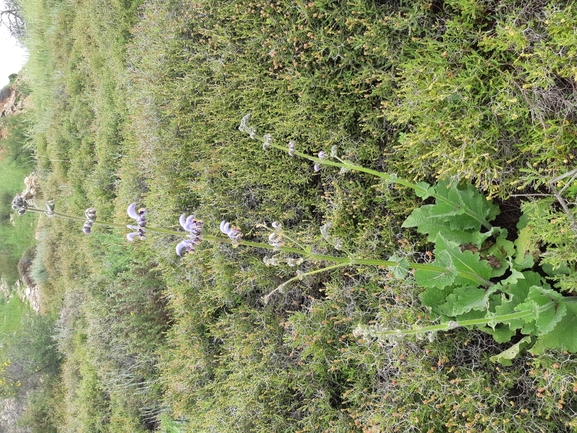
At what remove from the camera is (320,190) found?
3.51 metres

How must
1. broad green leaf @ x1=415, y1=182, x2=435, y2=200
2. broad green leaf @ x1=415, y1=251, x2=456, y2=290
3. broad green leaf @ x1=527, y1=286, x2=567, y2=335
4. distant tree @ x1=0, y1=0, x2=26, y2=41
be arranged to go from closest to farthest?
broad green leaf @ x1=527, y1=286, x2=567, y2=335, broad green leaf @ x1=415, y1=251, x2=456, y2=290, broad green leaf @ x1=415, y1=182, x2=435, y2=200, distant tree @ x1=0, y1=0, x2=26, y2=41

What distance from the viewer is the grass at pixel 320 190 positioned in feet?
7.69

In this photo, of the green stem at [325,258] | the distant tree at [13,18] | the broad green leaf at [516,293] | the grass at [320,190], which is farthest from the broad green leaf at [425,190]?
the distant tree at [13,18]

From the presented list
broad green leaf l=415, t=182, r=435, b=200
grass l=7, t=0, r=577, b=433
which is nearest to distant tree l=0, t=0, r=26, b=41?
grass l=7, t=0, r=577, b=433

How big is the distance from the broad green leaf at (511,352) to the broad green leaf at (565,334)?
13 centimetres

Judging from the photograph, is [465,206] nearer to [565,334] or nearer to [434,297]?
[434,297]

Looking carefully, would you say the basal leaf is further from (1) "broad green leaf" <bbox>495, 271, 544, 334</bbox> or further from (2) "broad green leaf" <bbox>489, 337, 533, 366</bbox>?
(2) "broad green leaf" <bbox>489, 337, 533, 366</bbox>

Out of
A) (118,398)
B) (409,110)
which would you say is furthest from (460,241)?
(118,398)

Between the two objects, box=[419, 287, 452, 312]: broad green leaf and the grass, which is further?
box=[419, 287, 452, 312]: broad green leaf

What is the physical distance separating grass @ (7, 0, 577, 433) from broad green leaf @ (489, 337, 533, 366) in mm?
86

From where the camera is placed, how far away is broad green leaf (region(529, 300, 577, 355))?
7.00 ft

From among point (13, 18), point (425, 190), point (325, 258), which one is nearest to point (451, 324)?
point (325, 258)

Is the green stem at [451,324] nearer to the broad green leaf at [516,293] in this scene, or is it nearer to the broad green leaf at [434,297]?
the broad green leaf at [516,293]

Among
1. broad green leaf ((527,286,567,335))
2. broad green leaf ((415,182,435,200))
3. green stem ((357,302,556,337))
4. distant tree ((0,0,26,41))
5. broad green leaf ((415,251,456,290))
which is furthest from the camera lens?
distant tree ((0,0,26,41))
